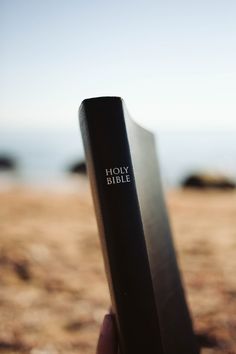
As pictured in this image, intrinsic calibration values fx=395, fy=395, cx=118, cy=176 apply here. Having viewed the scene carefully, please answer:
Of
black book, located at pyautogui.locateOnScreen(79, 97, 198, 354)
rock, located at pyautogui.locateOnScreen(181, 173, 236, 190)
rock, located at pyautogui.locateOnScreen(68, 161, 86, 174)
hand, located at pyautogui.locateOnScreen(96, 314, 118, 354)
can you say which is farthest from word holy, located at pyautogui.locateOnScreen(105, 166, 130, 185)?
rock, located at pyautogui.locateOnScreen(68, 161, 86, 174)

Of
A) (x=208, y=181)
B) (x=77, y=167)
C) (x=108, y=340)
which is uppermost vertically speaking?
(x=77, y=167)

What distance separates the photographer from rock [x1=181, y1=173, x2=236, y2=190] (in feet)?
18.1

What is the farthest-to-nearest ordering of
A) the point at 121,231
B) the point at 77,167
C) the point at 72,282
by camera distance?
the point at 77,167 < the point at 72,282 < the point at 121,231

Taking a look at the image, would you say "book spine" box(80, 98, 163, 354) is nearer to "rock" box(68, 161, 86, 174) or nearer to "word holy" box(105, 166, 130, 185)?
"word holy" box(105, 166, 130, 185)

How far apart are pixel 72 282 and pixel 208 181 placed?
4.32 m

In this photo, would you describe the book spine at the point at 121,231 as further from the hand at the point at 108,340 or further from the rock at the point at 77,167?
the rock at the point at 77,167

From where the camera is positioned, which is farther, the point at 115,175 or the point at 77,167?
the point at 77,167

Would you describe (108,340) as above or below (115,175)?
below

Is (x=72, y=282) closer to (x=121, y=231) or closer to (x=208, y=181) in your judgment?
(x=121, y=231)

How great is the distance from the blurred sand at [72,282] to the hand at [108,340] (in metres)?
0.64

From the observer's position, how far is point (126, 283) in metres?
0.46

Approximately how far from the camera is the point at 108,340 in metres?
0.49

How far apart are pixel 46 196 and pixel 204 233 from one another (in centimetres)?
204

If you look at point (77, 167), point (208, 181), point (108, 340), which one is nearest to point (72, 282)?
point (108, 340)
